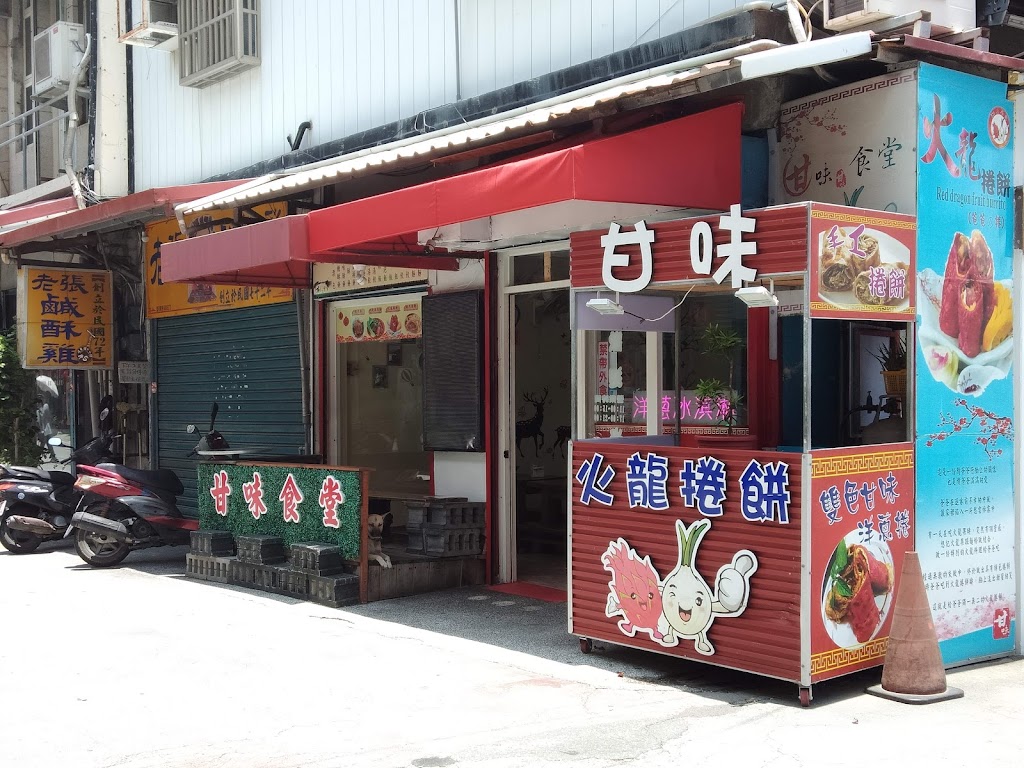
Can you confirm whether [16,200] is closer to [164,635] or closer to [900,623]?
[164,635]

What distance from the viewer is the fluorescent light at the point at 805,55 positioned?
239 inches

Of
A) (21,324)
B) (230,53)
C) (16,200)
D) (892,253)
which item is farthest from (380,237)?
(16,200)

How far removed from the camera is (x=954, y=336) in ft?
21.8

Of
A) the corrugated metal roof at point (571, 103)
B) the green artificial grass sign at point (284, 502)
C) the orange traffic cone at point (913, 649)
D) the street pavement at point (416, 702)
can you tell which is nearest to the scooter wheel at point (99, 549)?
the green artificial grass sign at point (284, 502)

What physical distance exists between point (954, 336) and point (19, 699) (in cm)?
559

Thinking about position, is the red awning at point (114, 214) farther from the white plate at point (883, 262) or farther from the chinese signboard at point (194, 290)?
the white plate at point (883, 262)

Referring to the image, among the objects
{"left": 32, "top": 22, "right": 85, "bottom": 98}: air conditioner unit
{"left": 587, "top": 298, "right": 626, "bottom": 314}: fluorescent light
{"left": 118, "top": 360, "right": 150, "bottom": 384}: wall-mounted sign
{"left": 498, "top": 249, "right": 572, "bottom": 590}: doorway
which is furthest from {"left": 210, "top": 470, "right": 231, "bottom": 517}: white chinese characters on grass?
{"left": 32, "top": 22, "right": 85, "bottom": 98}: air conditioner unit

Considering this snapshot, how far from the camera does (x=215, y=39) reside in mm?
12648

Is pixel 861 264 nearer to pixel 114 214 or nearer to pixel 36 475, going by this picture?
pixel 114 214

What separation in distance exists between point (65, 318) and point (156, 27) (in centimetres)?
382

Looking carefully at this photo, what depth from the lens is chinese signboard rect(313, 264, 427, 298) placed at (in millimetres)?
10578

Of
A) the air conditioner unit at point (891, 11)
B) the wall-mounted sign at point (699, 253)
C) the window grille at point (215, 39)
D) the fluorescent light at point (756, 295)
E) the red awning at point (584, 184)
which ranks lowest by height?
the fluorescent light at point (756, 295)

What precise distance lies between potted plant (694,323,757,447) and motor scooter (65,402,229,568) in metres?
4.89

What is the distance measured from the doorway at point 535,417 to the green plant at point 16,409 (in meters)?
7.00
